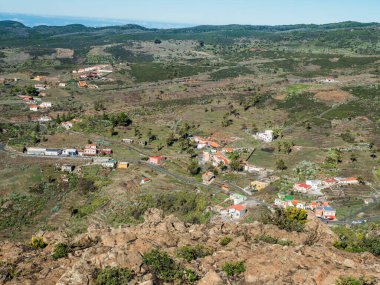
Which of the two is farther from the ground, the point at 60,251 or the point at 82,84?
the point at 60,251

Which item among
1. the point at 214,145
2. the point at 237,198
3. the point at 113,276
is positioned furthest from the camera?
the point at 214,145

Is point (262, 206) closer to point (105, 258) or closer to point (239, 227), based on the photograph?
point (239, 227)

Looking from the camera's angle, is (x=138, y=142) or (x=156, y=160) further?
(x=138, y=142)

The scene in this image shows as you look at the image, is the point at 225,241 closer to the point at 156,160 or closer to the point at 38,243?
the point at 38,243

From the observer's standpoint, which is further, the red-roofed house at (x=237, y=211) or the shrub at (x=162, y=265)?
the red-roofed house at (x=237, y=211)

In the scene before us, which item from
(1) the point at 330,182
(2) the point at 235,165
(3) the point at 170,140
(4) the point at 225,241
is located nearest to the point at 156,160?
(3) the point at 170,140

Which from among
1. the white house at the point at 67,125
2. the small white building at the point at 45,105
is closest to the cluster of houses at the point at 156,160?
the white house at the point at 67,125

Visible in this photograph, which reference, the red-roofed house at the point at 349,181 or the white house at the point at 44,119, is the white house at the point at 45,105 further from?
the red-roofed house at the point at 349,181
